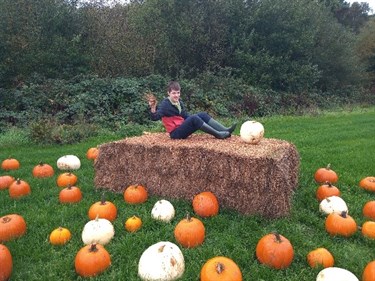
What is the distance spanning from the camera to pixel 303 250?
13.8ft

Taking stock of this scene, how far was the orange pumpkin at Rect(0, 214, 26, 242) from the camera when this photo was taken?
14.8 ft

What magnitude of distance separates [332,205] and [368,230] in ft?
2.18

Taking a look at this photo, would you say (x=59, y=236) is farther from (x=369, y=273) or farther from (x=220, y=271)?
(x=369, y=273)

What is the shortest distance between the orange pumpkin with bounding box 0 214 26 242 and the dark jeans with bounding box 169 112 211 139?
2.73 meters

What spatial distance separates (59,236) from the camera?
4.47m

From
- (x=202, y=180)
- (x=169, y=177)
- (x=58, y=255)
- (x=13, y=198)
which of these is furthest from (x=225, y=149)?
(x=13, y=198)

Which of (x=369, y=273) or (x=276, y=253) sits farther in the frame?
(x=276, y=253)

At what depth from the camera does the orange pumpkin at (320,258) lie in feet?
12.7

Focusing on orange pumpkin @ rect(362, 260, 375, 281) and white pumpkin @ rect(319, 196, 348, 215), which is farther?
white pumpkin @ rect(319, 196, 348, 215)

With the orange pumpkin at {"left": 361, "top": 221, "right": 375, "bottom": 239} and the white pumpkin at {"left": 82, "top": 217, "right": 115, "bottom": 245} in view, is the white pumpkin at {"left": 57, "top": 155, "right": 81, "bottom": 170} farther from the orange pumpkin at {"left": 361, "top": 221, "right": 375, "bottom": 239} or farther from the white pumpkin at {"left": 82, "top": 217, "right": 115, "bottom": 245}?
the orange pumpkin at {"left": 361, "top": 221, "right": 375, "bottom": 239}

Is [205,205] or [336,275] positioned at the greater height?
[336,275]

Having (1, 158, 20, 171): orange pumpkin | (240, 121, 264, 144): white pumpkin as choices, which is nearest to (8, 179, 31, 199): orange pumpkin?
(1, 158, 20, 171): orange pumpkin

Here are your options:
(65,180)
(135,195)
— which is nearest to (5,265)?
(135,195)

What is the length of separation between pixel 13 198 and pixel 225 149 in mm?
3354
